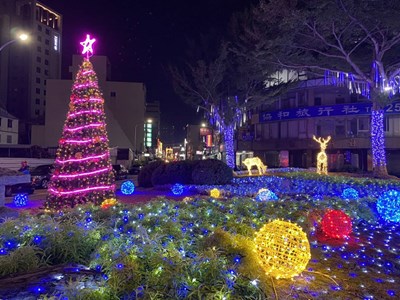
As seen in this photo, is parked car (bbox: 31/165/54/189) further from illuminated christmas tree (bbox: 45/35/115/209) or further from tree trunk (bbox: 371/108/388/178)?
tree trunk (bbox: 371/108/388/178)

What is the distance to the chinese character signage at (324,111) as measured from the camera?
38266 mm

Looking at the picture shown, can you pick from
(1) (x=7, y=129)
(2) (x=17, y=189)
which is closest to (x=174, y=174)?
(2) (x=17, y=189)

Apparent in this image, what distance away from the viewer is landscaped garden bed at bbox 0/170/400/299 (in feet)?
11.5

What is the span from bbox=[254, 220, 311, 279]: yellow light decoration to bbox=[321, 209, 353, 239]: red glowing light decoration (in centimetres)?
262

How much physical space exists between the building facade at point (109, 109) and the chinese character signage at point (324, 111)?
24288 mm

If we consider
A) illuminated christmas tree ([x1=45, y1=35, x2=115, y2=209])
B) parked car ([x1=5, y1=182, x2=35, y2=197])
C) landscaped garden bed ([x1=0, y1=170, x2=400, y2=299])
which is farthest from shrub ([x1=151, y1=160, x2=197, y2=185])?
landscaped garden bed ([x1=0, y1=170, x2=400, y2=299])

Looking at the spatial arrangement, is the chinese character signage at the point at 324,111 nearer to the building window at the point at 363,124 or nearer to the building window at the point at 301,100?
the building window at the point at 301,100

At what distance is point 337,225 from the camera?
726cm

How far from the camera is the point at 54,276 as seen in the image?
3.50m

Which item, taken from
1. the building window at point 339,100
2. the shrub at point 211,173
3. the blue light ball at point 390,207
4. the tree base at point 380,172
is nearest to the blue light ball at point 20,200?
the shrub at point 211,173

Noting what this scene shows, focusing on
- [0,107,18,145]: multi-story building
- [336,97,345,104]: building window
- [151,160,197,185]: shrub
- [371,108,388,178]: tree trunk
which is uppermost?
[336,97,345,104]: building window

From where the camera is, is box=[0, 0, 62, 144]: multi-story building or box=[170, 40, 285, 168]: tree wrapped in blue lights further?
box=[0, 0, 62, 144]: multi-story building

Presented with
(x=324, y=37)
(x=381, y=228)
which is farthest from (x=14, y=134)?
(x=381, y=228)

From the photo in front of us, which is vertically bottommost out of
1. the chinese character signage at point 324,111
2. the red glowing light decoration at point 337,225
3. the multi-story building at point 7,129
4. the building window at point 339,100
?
the red glowing light decoration at point 337,225
